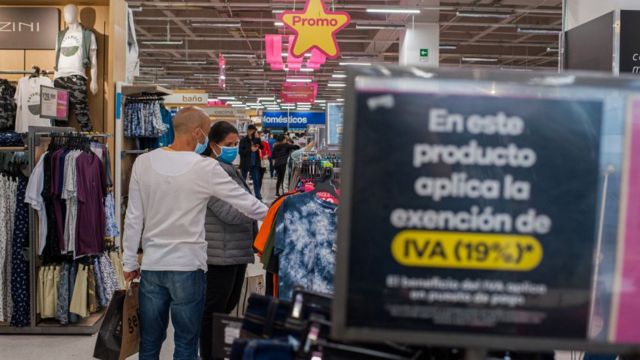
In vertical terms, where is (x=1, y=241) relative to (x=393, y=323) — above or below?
below

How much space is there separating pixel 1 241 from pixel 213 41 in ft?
58.4

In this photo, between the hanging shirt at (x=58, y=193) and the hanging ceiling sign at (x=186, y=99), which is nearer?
→ the hanging shirt at (x=58, y=193)

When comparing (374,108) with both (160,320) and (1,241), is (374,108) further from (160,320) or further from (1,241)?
(1,241)

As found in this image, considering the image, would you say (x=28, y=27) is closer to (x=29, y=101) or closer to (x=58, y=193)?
(x=29, y=101)

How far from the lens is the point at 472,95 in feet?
4.73

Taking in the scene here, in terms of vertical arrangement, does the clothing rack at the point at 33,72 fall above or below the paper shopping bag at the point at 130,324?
above

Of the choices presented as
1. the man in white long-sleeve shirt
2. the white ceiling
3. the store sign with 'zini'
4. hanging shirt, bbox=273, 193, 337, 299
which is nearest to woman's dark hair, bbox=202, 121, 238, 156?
the man in white long-sleeve shirt

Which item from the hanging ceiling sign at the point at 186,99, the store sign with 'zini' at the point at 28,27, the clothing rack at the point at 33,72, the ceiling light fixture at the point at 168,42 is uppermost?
the ceiling light fixture at the point at 168,42

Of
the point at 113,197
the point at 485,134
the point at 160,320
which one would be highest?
the point at 485,134

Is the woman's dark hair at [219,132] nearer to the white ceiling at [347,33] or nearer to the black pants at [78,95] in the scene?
the black pants at [78,95]

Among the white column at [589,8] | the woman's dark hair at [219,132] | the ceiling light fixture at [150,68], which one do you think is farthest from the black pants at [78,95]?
the ceiling light fixture at [150,68]

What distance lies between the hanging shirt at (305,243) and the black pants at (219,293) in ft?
2.46

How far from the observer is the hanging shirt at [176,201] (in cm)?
336

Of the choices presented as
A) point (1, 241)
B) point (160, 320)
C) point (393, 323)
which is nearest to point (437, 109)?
point (393, 323)
